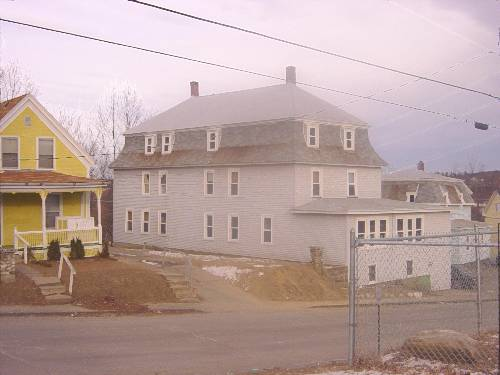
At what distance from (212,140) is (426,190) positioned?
2290cm

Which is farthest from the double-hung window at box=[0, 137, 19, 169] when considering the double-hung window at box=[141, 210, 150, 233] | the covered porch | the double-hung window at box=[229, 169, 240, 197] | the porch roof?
the double-hung window at box=[141, 210, 150, 233]

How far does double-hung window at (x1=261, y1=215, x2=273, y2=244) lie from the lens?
37625 mm

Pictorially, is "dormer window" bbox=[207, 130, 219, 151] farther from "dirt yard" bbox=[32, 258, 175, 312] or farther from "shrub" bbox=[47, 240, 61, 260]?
"dirt yard" bbox=[32, 258, 175, 312]

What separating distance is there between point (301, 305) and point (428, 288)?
10.7 meters

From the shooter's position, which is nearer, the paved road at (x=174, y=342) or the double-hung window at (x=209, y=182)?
the paved road at (x=174, y=342)

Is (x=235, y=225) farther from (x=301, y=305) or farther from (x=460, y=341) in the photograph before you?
(x=460, y=341)

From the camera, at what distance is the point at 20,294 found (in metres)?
20.4

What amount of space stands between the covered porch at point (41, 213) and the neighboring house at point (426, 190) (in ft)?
111

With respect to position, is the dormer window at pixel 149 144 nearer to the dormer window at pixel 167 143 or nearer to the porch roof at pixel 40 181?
the dormer window at pixel 167 143

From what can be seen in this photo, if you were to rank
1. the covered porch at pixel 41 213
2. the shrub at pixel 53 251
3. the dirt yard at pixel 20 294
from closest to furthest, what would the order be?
the dirt yard at pixel 20 294 → the shrub at pixel 53 251 → the covered porch at pixel 41 213

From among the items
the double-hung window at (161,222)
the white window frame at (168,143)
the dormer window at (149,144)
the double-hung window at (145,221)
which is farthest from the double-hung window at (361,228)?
the dormer window at (149,144)

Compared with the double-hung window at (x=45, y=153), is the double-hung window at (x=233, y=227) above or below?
below

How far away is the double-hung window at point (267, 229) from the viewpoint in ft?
123

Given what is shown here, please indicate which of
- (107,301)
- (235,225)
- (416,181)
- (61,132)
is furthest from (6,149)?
(416,181)
